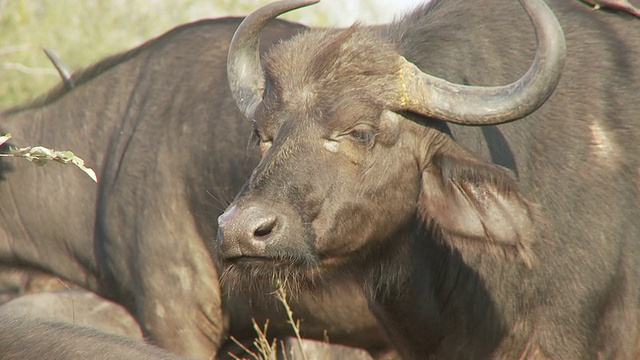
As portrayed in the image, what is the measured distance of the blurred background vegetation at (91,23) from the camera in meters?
15.5

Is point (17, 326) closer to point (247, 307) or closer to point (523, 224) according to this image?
point (523, 224)

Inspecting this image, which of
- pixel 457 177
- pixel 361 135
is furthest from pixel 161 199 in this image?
pixel 457 177

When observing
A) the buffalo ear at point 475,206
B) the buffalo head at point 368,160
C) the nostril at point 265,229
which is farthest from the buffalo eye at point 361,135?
the nostril at point 265,229

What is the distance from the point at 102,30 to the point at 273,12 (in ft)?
36.9

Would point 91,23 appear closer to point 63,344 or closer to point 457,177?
point 457,177

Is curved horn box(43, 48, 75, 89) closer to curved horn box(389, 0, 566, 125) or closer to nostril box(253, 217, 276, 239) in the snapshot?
curved horn box(389, 0, 566, 125)

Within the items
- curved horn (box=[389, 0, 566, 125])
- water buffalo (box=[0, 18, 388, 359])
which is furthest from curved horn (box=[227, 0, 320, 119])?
water buffalo (box=[0, 18, 388, 359])

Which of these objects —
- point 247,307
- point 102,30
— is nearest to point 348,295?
point 247,307

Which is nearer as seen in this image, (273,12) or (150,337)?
(273,12)

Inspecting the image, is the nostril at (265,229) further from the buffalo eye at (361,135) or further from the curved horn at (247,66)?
the curved horn at (247,66)

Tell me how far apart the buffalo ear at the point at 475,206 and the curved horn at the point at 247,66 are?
3.33 ft

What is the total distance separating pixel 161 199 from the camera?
24.4 ft

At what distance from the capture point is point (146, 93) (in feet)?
26.0

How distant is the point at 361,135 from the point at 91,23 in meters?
12.0
